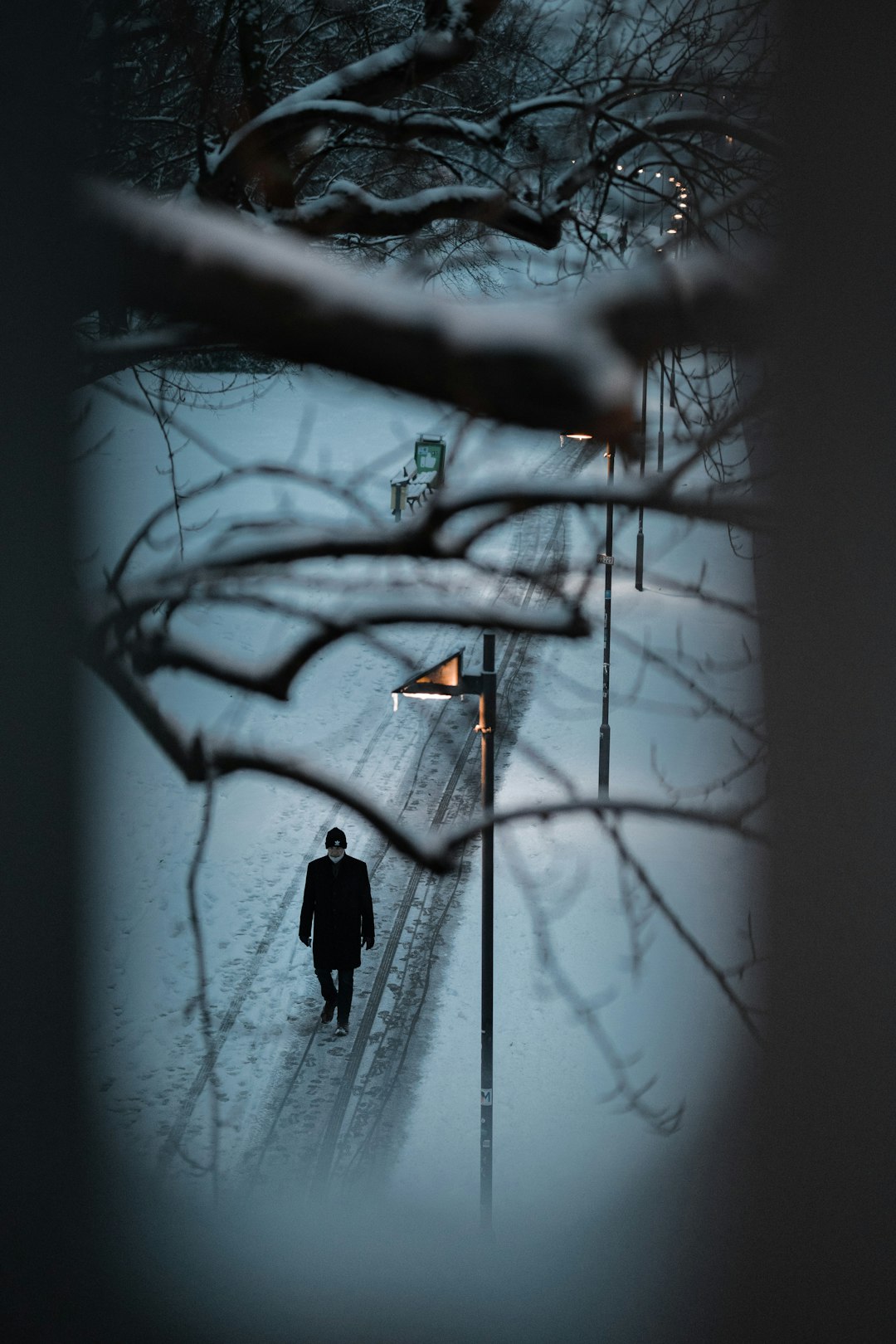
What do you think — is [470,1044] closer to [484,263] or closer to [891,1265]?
[891,1265]

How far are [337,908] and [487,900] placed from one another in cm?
143

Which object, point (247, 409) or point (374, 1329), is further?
point (247, 409)

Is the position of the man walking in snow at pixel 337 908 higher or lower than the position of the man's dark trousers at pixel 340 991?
higher

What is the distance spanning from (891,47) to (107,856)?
247 cm

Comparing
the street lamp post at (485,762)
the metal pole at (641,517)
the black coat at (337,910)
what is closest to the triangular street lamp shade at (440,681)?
the street lamp post at (485,762)

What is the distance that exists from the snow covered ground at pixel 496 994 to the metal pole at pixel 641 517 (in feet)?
0.16

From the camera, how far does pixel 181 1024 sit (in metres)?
3.91

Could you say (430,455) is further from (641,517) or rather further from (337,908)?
(337,908)

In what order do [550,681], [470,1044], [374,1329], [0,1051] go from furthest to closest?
[550,681] < [470,1044] < [374,1329] < [0,1051]

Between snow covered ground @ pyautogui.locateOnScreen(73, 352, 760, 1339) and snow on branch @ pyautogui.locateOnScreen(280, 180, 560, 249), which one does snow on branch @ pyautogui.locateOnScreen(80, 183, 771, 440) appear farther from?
snow on branch @ pyautogui.locateOnScreen(280, 180, 560, 249)

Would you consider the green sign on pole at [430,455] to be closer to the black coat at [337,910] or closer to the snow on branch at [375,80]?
the snow on branch at [375,80]

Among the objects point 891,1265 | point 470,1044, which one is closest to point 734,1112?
point 891,1265

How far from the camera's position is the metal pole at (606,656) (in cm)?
272

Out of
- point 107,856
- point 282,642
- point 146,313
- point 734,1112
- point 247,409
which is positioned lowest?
point 734,1112
